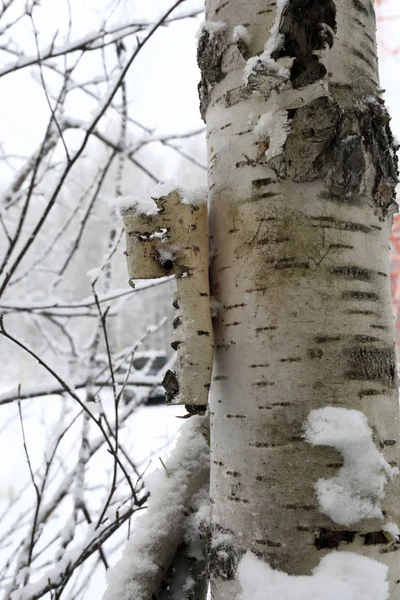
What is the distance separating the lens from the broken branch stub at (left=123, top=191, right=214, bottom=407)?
72 cm

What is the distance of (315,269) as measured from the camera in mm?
660

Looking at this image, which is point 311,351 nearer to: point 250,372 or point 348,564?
point 250,372

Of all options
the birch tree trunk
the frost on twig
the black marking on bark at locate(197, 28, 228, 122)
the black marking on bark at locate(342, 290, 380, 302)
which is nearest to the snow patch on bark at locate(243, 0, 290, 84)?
the birch tree trunk

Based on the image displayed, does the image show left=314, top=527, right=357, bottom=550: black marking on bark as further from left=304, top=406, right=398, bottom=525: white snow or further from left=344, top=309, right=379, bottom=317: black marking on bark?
left=344, top=309, right=379, bottom=317: black marking on bark

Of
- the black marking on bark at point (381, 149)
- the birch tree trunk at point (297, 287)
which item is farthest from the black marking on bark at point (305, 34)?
the black marking on bark at point (381, 149)

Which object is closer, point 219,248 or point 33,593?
point 219,248

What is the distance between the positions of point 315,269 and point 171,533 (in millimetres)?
610

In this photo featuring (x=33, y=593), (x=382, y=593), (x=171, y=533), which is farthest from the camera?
(x=33, y=593)

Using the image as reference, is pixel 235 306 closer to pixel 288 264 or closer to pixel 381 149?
pixel 288 264

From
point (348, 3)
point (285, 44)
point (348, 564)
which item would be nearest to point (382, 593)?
point (348, 564)

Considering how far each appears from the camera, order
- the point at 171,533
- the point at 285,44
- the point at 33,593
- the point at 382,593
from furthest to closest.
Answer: the point at 33,593 → the point at 171,533 → the point at 285,44 → the point at 382,593

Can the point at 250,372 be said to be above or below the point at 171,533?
above

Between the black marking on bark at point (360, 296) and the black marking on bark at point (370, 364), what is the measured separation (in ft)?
0.24

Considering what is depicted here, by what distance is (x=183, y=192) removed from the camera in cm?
75
